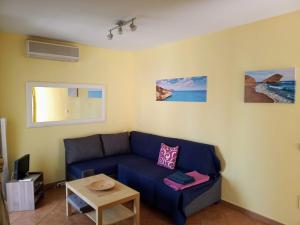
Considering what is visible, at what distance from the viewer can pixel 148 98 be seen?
4039 millimetres

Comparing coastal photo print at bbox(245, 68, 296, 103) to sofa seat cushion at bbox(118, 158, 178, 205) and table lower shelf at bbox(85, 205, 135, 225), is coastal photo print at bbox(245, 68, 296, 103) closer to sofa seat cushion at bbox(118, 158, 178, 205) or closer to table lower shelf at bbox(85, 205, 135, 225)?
sofa seat cushion at bbox(118, 158, 178, 205)

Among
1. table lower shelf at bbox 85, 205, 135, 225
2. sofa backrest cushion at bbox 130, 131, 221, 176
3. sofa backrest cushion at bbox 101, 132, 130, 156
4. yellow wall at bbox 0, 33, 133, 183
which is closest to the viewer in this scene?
table lower shelf at bbox 85, 205, 135, 225

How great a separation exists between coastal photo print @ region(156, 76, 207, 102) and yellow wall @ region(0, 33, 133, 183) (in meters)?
0.83

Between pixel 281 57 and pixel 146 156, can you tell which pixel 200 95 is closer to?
pixel 281 57

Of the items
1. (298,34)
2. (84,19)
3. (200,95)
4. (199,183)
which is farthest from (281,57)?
(84,19)

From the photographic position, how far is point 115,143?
3869 mm

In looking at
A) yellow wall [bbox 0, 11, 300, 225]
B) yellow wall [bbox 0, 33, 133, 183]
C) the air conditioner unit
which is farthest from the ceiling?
yellow wall [bbox 0, 33, 133, 183]

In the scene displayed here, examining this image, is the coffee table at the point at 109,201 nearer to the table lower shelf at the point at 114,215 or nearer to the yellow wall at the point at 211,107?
the table lower shelf at the point at 114,215

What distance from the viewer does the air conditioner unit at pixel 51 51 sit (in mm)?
3113

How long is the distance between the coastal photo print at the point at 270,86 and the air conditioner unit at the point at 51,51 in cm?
243

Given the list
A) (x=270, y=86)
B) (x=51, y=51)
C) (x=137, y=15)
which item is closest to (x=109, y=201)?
(x=137, y=15)

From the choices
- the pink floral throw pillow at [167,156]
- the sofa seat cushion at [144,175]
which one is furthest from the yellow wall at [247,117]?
the sofa seat cushion at [144,175]

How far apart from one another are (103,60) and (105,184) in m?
2.21

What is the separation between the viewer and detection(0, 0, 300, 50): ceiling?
2094 millimetres
